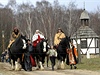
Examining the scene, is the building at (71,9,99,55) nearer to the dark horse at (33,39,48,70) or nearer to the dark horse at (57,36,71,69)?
the dark horse at (57,36,71,69)

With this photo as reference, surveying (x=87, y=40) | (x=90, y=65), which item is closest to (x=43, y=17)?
(x=87, y=40)

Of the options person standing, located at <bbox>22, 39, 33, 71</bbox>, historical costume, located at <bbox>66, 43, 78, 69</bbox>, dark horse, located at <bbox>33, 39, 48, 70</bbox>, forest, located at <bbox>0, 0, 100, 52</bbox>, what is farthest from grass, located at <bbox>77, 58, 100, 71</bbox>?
forest, located at <bbox>0, 0, 100, 52</bbox>

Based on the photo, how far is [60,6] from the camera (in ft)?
310

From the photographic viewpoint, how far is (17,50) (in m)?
21.3

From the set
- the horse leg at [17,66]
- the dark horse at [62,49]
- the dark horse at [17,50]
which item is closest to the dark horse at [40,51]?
the dark horse at [62,49]

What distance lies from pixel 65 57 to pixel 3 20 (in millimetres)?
51670

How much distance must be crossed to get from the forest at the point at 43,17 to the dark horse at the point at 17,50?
52343mm

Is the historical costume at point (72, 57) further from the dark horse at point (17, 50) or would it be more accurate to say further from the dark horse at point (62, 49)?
the dark horse at point (17, 50)

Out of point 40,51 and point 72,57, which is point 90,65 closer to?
point 72,57

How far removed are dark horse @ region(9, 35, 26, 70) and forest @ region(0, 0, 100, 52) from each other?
5234cm

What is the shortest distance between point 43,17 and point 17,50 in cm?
6207

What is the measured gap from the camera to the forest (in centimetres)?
7862

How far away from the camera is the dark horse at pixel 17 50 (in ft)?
69.6

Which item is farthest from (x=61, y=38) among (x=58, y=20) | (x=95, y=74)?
(x=58, y=20)
